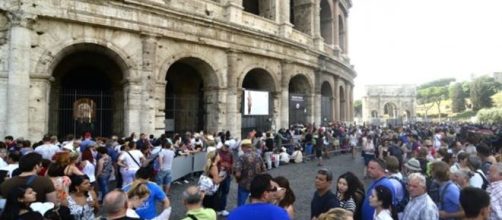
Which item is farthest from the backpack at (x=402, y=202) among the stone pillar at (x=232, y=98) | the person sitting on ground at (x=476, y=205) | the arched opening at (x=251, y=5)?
the arched opening at (x=251, y=5)

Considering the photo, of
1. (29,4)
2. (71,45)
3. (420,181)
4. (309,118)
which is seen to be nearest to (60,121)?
(71,45)

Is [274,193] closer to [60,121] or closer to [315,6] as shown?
[60,121]

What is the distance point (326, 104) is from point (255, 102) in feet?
23.5

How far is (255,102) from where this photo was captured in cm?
1555

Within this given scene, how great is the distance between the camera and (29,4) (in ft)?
33.1

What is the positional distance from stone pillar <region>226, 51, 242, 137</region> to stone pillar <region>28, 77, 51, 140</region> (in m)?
6.68

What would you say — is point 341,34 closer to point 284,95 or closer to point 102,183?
point 284,95

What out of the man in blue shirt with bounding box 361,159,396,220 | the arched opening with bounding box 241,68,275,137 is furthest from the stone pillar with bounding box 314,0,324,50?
the man in blue shirt with bounding box 361,159,396,220

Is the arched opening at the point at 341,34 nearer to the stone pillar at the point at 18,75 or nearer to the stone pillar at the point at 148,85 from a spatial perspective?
the stone pillar at the point at 148,85

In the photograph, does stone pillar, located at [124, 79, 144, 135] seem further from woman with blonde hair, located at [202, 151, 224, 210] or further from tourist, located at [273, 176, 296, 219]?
tourist, located at [273, 176, 296, 219]

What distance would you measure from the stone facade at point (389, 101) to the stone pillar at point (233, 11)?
44200mm

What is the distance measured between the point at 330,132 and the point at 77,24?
40.1 feet

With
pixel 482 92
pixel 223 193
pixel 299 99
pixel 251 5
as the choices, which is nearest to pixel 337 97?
pixel 299 99

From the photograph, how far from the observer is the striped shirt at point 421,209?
10.6 feet
